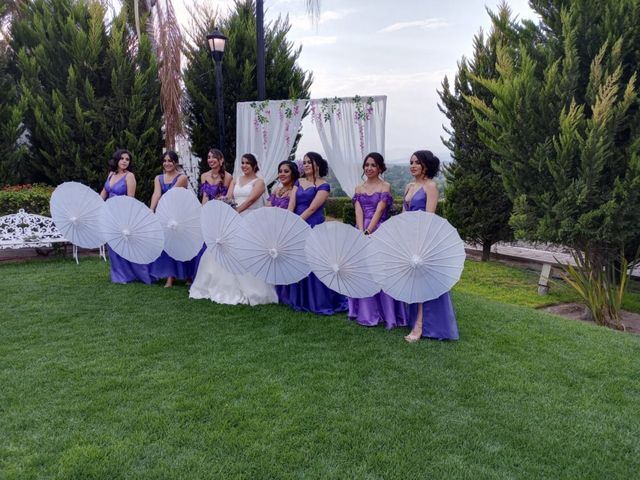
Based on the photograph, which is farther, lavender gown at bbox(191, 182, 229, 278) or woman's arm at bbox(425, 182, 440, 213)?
lavender gown at bbox(191, 182, 229, 278)

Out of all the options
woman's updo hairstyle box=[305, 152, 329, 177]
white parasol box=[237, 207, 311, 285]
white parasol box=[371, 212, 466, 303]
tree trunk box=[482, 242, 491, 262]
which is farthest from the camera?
tree trunk box=[482, 242, 491, 262]

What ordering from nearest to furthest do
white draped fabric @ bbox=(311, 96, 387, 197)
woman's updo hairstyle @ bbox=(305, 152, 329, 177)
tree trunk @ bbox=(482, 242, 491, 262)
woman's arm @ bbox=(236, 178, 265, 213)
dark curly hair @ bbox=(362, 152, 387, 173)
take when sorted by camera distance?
dark curly hair @ bbox=(362, 152, 387, 173) < woman's updo hairstyle @ bbox=(305, 152, 329, 177) < woman's arm @ bbox=(236, 178, 265, 213) < white draped fabric @ bbox=(311, 96, 387, 197) < tree trunk @ bbox=(482, 242, 491, 262)

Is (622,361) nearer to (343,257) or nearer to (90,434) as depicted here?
(343,257)

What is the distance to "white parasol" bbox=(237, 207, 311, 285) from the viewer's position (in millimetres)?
4324

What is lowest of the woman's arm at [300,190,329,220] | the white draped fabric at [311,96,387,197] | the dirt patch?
the dirt patch

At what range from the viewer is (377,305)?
4730 mm

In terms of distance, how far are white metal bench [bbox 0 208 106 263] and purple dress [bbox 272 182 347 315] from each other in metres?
4.39

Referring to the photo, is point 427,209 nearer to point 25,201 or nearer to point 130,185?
point 130,185

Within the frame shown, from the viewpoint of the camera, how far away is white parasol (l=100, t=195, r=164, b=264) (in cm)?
527

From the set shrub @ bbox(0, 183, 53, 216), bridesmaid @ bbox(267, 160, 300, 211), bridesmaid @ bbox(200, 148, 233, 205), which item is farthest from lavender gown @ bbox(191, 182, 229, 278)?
shrub @ bbox(0, 183, 53, 216)

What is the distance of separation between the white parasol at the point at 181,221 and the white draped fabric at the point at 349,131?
6.10 ft

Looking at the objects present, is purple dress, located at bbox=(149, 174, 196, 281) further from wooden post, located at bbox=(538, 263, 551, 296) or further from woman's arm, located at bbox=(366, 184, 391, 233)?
wooden post, located at bbox=(538, 263, 551, 296)

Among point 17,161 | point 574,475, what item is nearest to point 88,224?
point 17,161

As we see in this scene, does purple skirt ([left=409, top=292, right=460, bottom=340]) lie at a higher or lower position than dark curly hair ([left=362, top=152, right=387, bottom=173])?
lower
